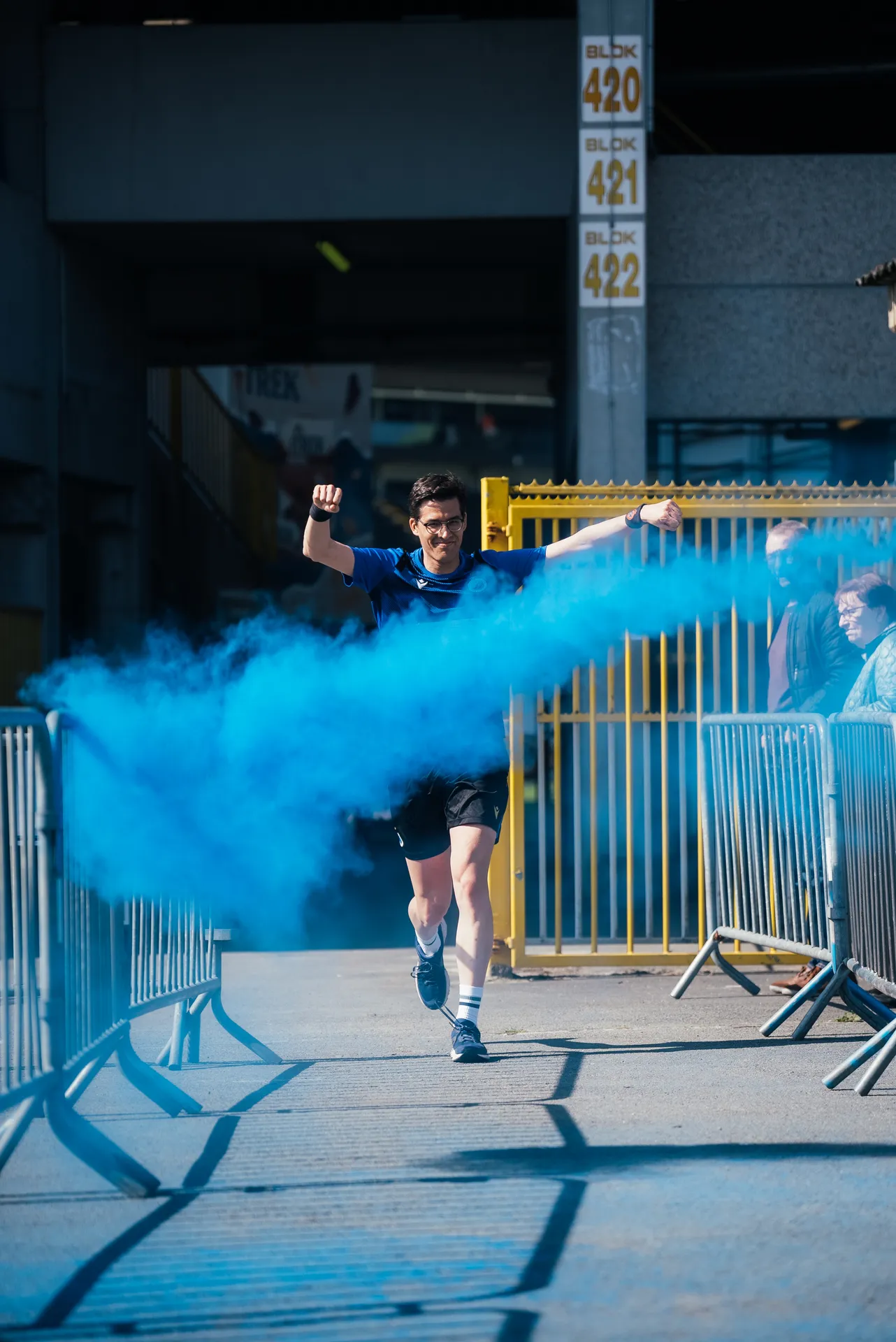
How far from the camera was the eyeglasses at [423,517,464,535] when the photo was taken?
19.5 feet

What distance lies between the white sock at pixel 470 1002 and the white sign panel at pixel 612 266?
288 inches

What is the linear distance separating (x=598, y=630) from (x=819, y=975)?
2.31m

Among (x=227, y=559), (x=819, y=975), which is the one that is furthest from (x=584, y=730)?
(x=227, y=559)

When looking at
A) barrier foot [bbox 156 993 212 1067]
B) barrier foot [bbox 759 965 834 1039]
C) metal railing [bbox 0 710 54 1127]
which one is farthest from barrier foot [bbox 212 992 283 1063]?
barrier foot [bbox 759 965 834 1039]

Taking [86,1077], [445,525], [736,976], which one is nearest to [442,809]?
[445,525]

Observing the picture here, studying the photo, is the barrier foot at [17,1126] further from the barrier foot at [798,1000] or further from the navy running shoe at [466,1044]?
the barrier foot at [798,1000]

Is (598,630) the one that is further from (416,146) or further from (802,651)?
(416,146)

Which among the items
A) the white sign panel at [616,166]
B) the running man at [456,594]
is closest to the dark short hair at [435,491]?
the running man at [456,594]

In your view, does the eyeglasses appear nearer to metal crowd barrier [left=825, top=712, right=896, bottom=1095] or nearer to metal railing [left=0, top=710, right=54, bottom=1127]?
metal crowd barrier [left=825, top=712, right=896, bottom=1095]

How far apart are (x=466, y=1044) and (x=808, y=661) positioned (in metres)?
2.73

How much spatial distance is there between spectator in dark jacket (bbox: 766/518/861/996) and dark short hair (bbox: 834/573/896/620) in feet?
0.65

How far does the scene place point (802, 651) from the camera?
757 cm

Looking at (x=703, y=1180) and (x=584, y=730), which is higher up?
(x=584, y=730)

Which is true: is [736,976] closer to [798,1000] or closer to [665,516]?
[798,1000]
